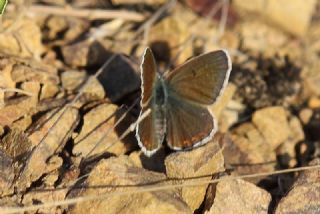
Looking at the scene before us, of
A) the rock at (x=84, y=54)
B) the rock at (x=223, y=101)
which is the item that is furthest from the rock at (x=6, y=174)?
the rock at (x=223, y=101)

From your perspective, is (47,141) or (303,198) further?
(47,141)

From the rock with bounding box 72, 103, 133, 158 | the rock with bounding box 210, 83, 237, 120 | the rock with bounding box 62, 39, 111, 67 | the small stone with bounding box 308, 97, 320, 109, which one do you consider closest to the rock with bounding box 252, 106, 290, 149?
the rock with bounding box 210, 83, 237, 120

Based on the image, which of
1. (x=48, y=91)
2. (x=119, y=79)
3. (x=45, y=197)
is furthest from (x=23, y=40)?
(x=45, y=197)

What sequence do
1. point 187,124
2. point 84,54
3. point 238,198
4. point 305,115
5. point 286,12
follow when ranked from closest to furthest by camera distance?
point 238,198 → point 187,124 → point 84,54 → point 305,115 → point 286,12

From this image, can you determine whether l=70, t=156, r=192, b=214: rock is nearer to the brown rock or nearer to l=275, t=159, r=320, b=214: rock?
l=275, t=159, r=320, b=214: rock

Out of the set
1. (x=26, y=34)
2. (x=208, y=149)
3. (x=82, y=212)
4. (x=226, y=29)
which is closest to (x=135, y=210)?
(x=82, y=212)

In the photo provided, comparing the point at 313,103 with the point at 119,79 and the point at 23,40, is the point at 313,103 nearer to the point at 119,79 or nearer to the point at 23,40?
the point at 119,79
